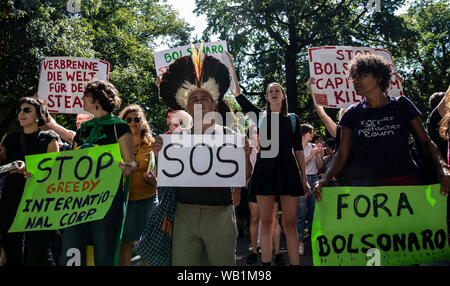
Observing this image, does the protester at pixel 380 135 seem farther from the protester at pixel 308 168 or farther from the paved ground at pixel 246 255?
the protester at pixel 308 168

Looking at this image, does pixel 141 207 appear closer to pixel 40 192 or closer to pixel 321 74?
pixel 40 192

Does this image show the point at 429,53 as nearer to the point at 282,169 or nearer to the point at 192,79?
the point at 282,169

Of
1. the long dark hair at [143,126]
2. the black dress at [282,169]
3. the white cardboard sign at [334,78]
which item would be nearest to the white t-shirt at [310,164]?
the white cardboard sign at [334,78]

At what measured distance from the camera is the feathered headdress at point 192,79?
284 cm

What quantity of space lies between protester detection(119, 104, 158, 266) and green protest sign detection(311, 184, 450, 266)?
72.6 inches

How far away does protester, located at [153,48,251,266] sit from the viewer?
2654 millimetres

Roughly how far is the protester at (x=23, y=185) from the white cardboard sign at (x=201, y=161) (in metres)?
1.53

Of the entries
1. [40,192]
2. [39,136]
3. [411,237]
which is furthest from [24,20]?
[411,237]

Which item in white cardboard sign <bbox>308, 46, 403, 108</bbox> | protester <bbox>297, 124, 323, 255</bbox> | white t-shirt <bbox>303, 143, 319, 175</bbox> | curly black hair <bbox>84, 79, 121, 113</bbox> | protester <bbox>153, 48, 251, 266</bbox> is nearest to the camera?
protester <bbox>153, 48, 251, 266</bbox>

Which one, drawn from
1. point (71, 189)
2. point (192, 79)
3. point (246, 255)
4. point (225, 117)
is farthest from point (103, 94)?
point (246, 255)

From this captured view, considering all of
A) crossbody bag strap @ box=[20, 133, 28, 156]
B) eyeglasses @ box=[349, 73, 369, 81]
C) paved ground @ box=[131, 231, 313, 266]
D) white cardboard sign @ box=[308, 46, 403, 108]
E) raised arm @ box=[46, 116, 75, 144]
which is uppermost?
white cardboard sign @ box=[308, 46, 403, 108]

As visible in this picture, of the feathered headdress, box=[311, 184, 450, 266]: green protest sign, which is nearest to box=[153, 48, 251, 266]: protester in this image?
the feathered headdress

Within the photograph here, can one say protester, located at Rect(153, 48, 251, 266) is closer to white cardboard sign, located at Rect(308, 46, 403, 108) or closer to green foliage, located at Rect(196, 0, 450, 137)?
white cardboard sign, located at Rect(308, 46, 403, 108)

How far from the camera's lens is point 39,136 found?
12.4 ft
